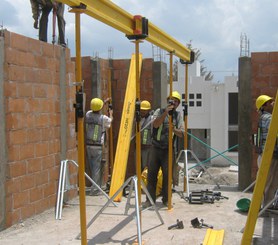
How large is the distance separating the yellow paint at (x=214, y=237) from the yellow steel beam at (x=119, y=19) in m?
2.49

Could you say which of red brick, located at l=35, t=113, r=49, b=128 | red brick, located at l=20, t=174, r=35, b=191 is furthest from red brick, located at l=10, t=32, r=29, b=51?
red brick, located at l=20, t=174, r=35, b=191

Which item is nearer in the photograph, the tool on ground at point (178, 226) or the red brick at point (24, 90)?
the tool on ground at point (178, 226)

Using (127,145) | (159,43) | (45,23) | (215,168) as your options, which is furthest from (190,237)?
(215,168)

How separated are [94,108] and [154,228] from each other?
300 centimetres

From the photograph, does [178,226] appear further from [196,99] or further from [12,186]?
[196,99]

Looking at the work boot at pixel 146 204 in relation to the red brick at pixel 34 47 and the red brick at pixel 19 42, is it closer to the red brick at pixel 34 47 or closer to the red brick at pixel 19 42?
the red brick at pixel 34 47

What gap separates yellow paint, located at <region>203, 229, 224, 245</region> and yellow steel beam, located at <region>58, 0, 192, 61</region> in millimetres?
2494

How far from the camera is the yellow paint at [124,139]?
7355mm

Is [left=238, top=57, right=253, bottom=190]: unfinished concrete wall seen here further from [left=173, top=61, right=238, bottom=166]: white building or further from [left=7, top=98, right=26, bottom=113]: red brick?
[left=173, top=61, right=238, bottom=166]: white building

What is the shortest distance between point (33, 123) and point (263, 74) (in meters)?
4.43

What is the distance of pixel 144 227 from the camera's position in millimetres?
5559

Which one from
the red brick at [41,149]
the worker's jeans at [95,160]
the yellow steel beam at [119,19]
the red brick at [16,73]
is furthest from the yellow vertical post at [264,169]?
the worker's jeans at [95,160]

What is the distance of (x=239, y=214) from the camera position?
623 centimetres

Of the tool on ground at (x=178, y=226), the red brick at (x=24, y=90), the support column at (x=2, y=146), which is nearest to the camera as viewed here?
the support column at (x=2, y=146)
